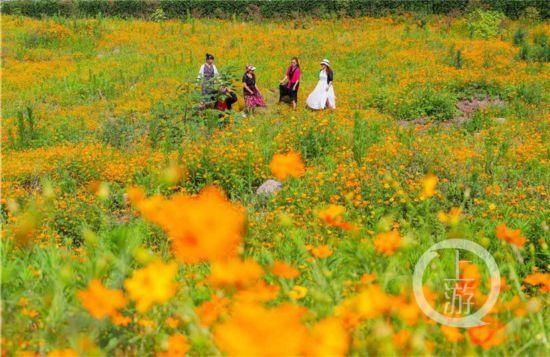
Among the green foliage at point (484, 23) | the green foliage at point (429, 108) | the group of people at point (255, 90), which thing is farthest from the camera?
the green foliage at point (484, 23)

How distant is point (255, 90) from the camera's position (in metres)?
11.9

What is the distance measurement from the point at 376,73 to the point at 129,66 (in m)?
7.19

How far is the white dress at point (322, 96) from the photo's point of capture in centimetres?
1212

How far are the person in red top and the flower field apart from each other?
1.21ft

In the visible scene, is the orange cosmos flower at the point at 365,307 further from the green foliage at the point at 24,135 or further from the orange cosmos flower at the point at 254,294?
the green foliage at the point at 24,135

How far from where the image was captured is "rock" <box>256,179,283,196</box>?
7.16 m

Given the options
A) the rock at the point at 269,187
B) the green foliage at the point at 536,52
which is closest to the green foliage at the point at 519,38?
the green foliage at the point at 536,52

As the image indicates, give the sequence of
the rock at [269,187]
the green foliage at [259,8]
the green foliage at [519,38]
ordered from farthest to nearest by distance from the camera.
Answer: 1. the green foliage at [259,8]
2. the green foliage at [519,38]
3. the rock at [269,187]

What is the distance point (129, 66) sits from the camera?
1644 centimetres

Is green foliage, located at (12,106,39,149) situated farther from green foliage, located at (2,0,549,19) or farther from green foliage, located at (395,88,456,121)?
green foliage, located at (2,0,549,19)

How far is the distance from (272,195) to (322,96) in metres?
5.77

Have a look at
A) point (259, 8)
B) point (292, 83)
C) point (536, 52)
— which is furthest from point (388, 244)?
point (259, 8)

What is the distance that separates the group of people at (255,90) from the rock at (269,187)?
359cm

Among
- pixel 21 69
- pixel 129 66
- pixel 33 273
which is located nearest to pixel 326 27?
pixel 129 66
